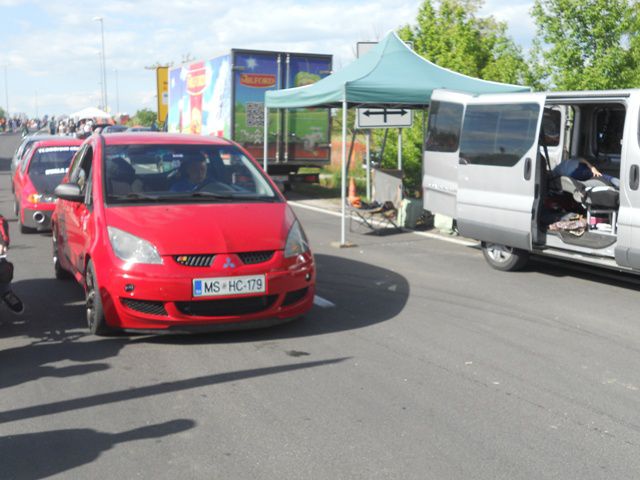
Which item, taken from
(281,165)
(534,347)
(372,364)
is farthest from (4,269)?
(281,165)

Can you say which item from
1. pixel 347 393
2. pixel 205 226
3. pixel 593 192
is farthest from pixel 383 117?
pixel 347 393

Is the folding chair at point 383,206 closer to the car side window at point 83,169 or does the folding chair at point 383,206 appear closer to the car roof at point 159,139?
the car roof at point 159,139

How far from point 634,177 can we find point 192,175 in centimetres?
422

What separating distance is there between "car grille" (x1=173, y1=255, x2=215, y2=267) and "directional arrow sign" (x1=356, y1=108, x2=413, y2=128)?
8233 mm

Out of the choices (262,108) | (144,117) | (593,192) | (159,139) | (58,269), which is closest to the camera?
(159,139)

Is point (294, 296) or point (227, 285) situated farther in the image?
point (294, 296)

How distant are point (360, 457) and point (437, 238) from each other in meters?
8.55

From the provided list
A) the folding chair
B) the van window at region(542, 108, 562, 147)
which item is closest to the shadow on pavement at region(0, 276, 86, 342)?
the folding chair

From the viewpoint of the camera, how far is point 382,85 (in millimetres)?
11977

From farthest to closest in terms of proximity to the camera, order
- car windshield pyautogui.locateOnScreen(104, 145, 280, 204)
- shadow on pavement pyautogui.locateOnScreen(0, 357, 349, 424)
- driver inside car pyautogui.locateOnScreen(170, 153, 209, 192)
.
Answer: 1. driver inside car pyautogui.locateOnScreen(170, 153, 209, 192)
2. car windshield pyautogui.locateOnScreen(104, 145, 280, 204)
3. shadow on pavement pyautogui.locateOnScreen(0, 357, 349, 424)

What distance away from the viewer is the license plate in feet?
19.8

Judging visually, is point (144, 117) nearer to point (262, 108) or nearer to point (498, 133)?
point (262, 108)

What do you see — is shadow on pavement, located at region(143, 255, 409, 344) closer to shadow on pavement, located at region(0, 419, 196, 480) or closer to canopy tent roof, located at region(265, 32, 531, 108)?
shadow on pavement, located at region(0, 419, 196, 480)

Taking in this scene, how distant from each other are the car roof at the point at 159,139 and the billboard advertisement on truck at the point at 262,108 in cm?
1034
